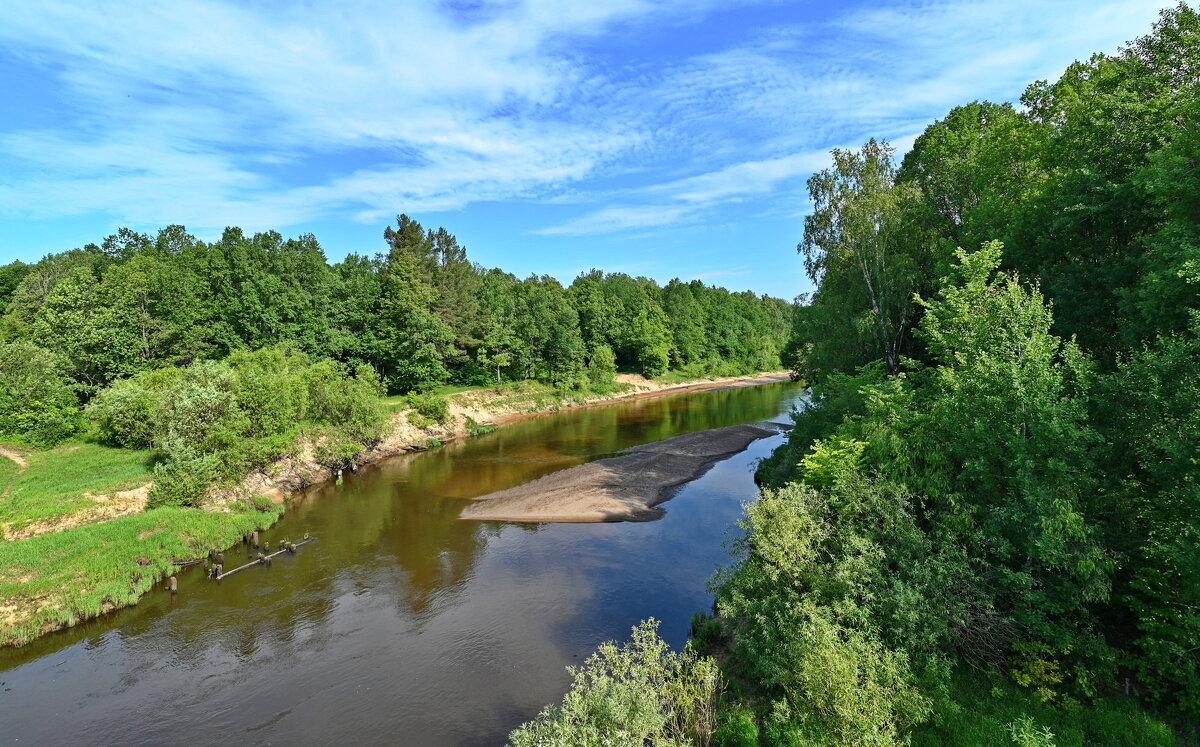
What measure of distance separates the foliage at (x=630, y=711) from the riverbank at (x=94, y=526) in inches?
858

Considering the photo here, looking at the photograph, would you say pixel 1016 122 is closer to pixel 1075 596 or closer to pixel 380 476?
pixel 1075 596

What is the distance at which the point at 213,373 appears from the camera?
1353 inches

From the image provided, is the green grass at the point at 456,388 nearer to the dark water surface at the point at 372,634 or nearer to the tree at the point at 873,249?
the dark water surface at the point at 372,634

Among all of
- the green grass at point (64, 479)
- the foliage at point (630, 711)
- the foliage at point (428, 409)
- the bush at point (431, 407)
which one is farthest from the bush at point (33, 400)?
the foliage at point (630, 711)

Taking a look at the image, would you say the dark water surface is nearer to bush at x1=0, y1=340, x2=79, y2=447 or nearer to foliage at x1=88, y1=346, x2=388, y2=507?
foliage at x1=88, y1=346, x2=388, y2=507

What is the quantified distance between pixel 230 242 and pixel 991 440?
264 feet

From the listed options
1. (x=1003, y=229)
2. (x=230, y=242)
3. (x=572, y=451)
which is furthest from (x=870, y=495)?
(x=230, y=242)

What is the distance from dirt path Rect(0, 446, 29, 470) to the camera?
103 feet

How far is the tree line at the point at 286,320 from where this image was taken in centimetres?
4522

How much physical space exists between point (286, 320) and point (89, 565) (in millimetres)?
40678

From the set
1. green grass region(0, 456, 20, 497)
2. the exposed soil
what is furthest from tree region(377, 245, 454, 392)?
the exposed soil

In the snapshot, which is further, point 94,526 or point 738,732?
point 94,526

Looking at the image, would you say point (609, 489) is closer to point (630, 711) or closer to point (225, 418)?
point (225, 418)

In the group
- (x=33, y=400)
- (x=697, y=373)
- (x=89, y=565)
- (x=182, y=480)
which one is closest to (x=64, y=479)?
(x=182, y=480)
